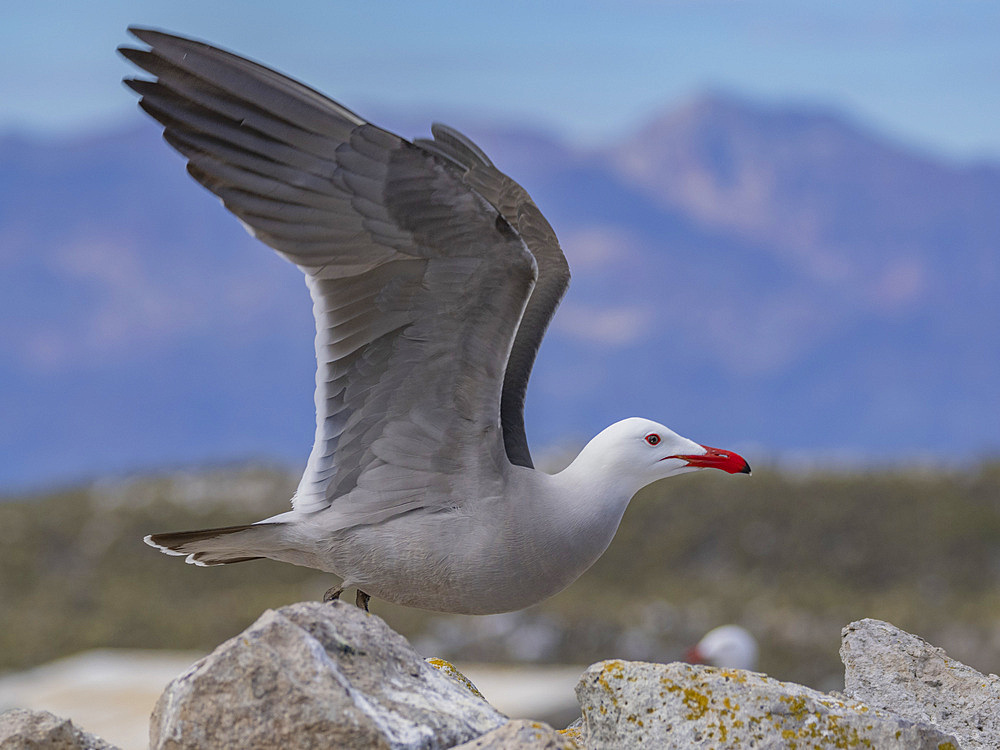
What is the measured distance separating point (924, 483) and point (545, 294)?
18.9 metres

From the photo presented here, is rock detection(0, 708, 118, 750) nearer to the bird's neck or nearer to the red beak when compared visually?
the bird's neck

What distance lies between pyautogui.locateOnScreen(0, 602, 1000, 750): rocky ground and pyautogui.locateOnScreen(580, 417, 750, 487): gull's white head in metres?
1.45

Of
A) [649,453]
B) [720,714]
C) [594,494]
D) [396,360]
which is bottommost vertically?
[720,714]

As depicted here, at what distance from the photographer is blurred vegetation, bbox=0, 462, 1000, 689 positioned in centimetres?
1905

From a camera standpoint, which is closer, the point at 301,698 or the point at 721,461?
the point at 301,698

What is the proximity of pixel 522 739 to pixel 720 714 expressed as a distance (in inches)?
33.7

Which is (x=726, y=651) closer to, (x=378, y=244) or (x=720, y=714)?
(x=378, y=244)

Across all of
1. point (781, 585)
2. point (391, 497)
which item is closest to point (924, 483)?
point (781, 585)

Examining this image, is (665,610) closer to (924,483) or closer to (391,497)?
(924,483)

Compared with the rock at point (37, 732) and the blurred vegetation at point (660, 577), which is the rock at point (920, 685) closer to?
the rock at point (37, 732)

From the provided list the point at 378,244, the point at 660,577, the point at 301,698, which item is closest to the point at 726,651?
the point at 378,244

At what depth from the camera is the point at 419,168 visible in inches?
202

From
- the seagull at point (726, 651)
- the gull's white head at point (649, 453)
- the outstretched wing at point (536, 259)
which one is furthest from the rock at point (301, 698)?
the seagull at point (726, 651)

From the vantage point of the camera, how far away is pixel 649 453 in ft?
18.8
